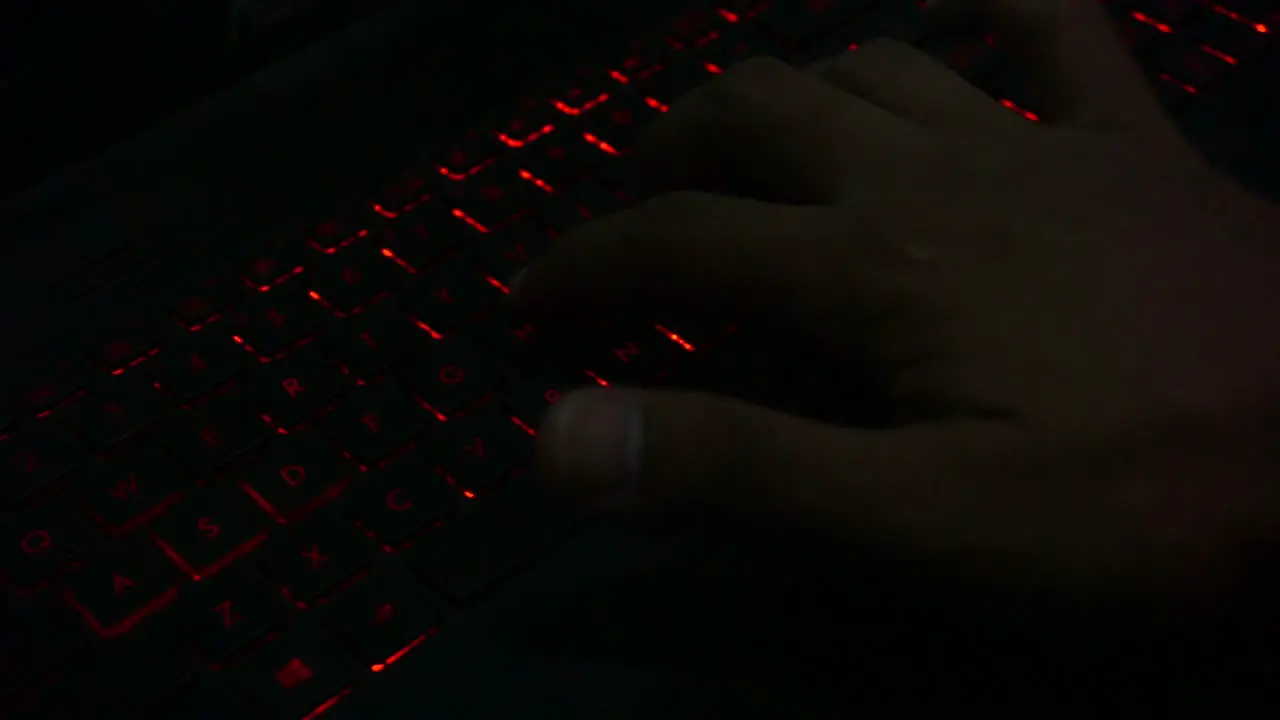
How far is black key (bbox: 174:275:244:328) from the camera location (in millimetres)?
556

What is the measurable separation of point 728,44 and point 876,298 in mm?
301

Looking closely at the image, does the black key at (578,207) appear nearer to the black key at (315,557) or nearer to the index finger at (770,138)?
the index finger at (770,138)

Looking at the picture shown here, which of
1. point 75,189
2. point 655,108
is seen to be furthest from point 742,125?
point 75,189

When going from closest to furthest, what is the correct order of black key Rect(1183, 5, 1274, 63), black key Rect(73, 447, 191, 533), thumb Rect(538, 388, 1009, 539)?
thumb Rect(538, 388, 1009, 539), black key Rect(73, 447, 191, 533), black key Rect(1183, 5, 1274, 63)

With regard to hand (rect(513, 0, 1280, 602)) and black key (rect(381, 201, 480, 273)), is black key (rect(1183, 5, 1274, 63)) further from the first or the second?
black key (rect(381, 201, 480, 273))

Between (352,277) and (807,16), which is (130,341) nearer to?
(352,277)

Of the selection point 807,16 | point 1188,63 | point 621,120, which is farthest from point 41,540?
point 1188,63

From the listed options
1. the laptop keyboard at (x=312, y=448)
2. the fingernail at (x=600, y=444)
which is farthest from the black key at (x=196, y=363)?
the fingernail at (x=600, y=444)

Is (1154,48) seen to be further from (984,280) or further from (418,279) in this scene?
(418,279)

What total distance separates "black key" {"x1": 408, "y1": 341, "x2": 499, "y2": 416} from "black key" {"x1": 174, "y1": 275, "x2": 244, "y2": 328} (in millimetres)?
115

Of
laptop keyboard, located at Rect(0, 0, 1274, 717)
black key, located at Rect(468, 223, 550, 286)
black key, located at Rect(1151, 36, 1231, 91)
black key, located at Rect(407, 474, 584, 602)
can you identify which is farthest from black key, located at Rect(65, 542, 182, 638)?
black key, located at Rect(1151, 36, 1231, 91)

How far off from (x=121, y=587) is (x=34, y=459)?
0.09m

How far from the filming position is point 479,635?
468 millimetres

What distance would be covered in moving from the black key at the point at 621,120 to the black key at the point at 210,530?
0.97ft
